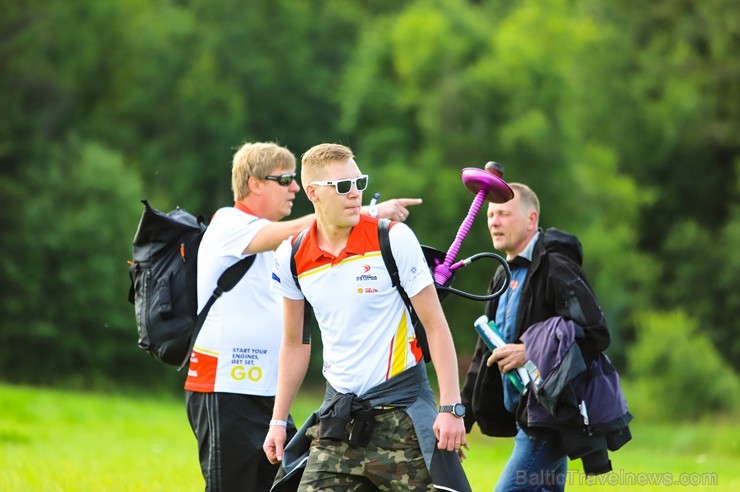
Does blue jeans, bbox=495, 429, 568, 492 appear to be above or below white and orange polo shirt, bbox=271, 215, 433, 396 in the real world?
below

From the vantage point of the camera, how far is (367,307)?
233 inches

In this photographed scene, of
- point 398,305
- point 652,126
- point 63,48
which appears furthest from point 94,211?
point 398,305

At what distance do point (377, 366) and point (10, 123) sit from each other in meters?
43.8

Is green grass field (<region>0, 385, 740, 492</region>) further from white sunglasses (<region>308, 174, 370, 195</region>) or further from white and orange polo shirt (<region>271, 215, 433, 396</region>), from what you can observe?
white sunglasses (<region>308, 174, 370, 195</region>)

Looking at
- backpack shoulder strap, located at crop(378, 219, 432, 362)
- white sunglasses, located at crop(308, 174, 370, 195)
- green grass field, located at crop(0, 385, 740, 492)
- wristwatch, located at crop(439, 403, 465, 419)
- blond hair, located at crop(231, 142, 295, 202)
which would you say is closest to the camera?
wristwatch, located at crop(439, 403, 465, 419)

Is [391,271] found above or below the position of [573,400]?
above

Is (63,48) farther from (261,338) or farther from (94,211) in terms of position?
(261,338)

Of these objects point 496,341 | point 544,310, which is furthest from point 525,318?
point 496,341

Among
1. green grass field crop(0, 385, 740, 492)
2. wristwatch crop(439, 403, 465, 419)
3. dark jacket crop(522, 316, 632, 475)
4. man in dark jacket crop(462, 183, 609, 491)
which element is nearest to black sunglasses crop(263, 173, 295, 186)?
man in dark jacket crop(462, 183, 609, 491)

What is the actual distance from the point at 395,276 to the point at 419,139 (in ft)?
145

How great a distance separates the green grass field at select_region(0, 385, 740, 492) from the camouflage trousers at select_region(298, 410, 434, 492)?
4.48 metres

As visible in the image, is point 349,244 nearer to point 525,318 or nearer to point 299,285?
point 299,285

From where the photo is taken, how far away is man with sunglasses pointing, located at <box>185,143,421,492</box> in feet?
23.7

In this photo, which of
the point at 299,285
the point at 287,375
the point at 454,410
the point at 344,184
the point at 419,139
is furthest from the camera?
the point at 419,139
